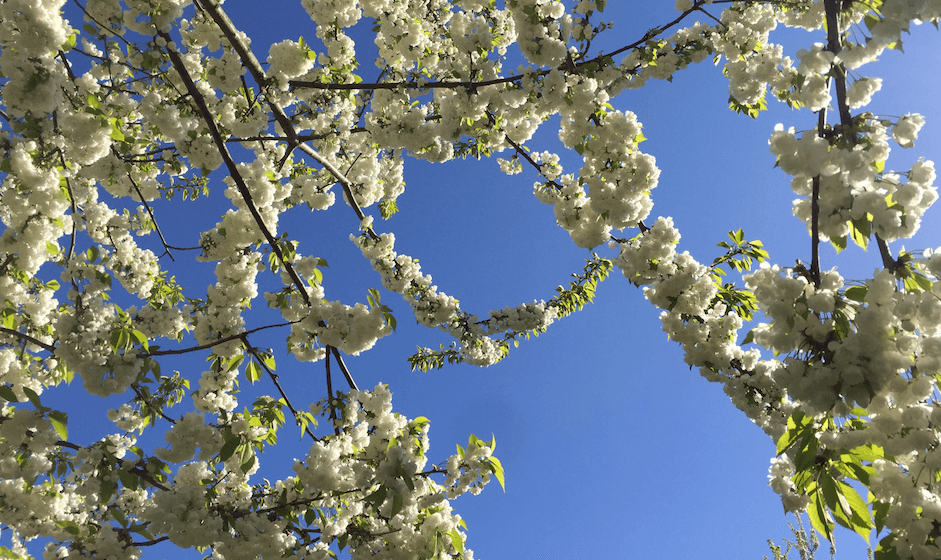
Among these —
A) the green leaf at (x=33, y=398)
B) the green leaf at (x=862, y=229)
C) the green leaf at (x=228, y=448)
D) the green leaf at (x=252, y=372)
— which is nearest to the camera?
the green leaf at (x=862, y=229)

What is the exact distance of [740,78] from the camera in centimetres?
427

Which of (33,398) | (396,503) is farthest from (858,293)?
(33,398)

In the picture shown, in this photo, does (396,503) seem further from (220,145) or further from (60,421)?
(220,145)

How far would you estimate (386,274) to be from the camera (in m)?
5.35

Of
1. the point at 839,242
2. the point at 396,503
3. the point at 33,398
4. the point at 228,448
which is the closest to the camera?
the point at 839,242

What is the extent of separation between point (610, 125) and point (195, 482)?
4.29 m

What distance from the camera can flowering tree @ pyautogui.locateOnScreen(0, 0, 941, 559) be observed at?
1.96 meters

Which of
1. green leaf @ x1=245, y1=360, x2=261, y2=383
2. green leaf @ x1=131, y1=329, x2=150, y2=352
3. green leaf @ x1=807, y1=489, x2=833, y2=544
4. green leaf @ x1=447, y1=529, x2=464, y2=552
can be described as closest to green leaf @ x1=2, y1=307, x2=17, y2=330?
green leaf @ x1=131, y1=329, x2=150, y2=352

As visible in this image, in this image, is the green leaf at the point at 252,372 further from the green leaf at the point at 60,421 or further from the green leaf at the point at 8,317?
the green leaf at the point at 8,317

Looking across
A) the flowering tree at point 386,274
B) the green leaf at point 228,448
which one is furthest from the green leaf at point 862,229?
the green leaf at point 228,448

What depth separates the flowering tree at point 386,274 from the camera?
1.96 meters

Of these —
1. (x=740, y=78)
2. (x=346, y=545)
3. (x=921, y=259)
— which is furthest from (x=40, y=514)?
(x=740, y=78)

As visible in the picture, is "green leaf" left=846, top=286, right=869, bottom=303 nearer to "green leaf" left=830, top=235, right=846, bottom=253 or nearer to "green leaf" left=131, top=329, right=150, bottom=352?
"green leaf" left=830, top=235, right=846, bottom=253

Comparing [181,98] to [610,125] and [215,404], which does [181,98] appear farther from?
[610,125]
